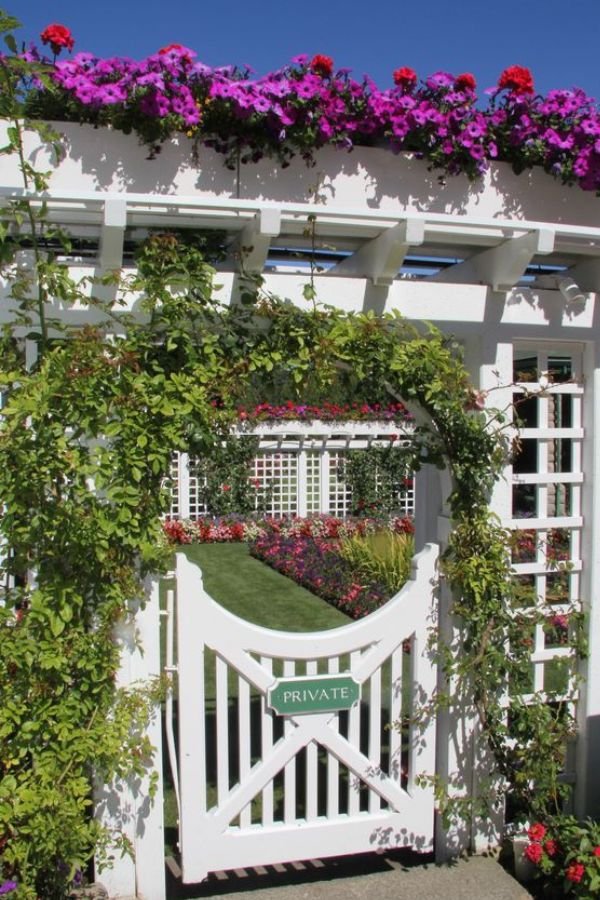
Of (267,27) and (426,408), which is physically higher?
(267,27)

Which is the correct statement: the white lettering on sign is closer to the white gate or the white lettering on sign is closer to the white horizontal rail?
the white gate

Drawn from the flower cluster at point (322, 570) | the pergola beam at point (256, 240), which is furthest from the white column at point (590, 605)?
the flower cluster at point (322, 570)

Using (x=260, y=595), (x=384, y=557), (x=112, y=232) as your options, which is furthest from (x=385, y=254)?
(x=260, y=595)

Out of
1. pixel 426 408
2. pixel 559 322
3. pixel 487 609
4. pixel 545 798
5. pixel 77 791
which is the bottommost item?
pixel 545 798

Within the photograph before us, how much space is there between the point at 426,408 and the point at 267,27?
270 centimetres

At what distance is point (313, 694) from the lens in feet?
10.7

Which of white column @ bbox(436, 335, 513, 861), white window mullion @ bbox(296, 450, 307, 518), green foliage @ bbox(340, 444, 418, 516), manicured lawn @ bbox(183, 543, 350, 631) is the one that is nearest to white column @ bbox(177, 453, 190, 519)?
manicured lawn @ bbox(183, 543, 350, 631)

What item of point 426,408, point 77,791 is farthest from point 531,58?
point 77,791

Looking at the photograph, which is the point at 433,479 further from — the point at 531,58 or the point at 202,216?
the point at 531,58

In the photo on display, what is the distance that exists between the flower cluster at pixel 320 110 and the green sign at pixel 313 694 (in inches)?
85.0

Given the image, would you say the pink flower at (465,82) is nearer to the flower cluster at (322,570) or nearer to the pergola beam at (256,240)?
the pergola beam at (256,240)

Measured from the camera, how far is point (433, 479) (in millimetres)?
3787

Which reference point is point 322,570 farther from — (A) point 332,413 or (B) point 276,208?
(B) point 276,208

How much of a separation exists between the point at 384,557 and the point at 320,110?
5775 millimetres
